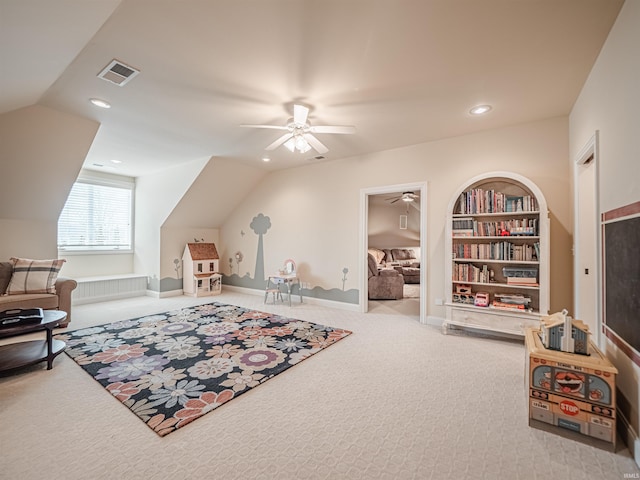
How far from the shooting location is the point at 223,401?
210cm

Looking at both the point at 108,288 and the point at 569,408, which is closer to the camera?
the point at 569,408

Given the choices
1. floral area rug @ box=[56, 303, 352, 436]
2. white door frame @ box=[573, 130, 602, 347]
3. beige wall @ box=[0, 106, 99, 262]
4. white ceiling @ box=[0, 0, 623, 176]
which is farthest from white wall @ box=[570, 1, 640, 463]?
beige wall @ box=[0, 106, 99, 262]

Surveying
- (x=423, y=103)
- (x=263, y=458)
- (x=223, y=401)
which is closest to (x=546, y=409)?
(x=263, y=458)

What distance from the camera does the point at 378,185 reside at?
4.52 meters

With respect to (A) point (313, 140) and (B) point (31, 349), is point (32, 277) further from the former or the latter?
(A) point (313, 140)

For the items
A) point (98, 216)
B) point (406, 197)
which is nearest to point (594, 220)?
point (406, 197)

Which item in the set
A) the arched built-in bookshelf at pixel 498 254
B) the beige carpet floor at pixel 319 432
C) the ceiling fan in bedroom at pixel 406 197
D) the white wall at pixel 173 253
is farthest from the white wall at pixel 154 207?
the ceiling fan in bedroom at pixel 406 197

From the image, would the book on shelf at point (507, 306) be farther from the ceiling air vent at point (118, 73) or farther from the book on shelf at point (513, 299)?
the ceiling air vent at point (118, 73)

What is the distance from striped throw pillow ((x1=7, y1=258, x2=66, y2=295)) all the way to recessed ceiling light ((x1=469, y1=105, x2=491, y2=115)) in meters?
5.78

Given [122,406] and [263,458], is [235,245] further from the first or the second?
[263,458]

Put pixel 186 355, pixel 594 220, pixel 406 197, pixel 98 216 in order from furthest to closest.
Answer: pixel 406 197 < pixel 98 216 < pixel 186 355 < pixel 594 220

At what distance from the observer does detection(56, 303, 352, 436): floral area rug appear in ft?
6.90

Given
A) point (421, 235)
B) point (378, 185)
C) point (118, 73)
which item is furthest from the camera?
point (378, 185)

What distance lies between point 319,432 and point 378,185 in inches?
142
